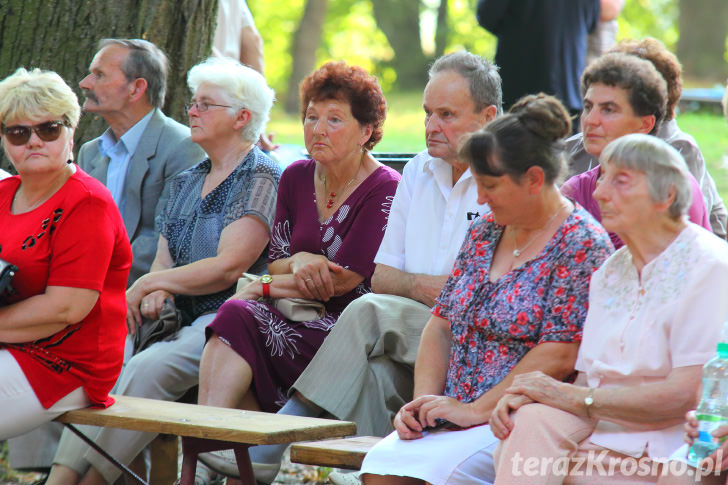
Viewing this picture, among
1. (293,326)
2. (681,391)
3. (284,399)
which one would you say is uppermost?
(681,391)

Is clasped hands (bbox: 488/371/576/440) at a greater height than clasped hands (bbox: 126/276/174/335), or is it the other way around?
clasped hands (bbox: 488/371/576/440)

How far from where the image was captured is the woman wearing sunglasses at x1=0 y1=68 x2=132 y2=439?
3.77 meters

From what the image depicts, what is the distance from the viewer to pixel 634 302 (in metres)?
2.84

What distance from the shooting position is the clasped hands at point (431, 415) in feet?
10.4

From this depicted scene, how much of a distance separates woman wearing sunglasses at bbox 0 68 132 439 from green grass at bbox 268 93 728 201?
4.54 m

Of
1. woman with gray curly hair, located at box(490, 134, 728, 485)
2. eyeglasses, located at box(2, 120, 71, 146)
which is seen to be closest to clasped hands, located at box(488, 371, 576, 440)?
woman with gray curly hair, located at box(490, 134, 728, 485)

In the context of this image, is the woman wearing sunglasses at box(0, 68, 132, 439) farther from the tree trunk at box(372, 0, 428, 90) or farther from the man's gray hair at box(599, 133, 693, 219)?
the tree trunk at box(372, 0, 428, 90)

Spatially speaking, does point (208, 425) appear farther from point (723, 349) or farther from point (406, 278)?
point (723, 349)

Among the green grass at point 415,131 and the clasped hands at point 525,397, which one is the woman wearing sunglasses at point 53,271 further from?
the green grass at point 415,131

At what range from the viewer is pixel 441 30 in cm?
2205

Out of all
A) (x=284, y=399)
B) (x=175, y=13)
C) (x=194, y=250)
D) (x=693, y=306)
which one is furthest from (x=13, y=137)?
(x=693, y=306)

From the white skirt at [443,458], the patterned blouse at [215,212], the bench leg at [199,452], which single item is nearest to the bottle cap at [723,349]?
the white skirt at [443,458]

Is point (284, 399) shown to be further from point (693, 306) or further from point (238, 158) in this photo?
point (693, 306)

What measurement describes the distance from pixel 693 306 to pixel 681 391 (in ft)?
0.75
